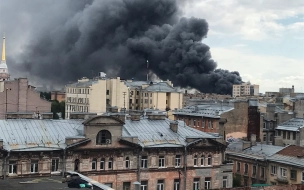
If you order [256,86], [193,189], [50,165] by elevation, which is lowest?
[193,189]

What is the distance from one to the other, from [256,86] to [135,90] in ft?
363

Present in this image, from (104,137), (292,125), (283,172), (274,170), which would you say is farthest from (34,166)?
(292,125)

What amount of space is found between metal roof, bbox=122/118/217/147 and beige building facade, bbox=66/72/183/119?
47971 mm

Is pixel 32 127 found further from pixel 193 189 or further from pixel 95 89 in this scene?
pixel 95 89

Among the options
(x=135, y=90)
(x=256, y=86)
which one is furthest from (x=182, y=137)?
(x=256, y=86)

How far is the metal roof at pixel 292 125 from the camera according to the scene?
1953 inches

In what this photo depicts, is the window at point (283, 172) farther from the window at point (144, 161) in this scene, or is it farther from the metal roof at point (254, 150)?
the window at point (144, 161)

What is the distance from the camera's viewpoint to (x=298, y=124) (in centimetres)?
5034

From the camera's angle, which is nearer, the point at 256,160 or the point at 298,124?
the point at 256,160

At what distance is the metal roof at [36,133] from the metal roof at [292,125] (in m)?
26.6

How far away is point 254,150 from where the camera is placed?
42.1 m

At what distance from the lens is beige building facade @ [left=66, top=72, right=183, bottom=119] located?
85375 millimetres

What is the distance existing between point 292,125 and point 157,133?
23724 millimetres

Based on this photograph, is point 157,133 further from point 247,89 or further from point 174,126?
point 247,89
